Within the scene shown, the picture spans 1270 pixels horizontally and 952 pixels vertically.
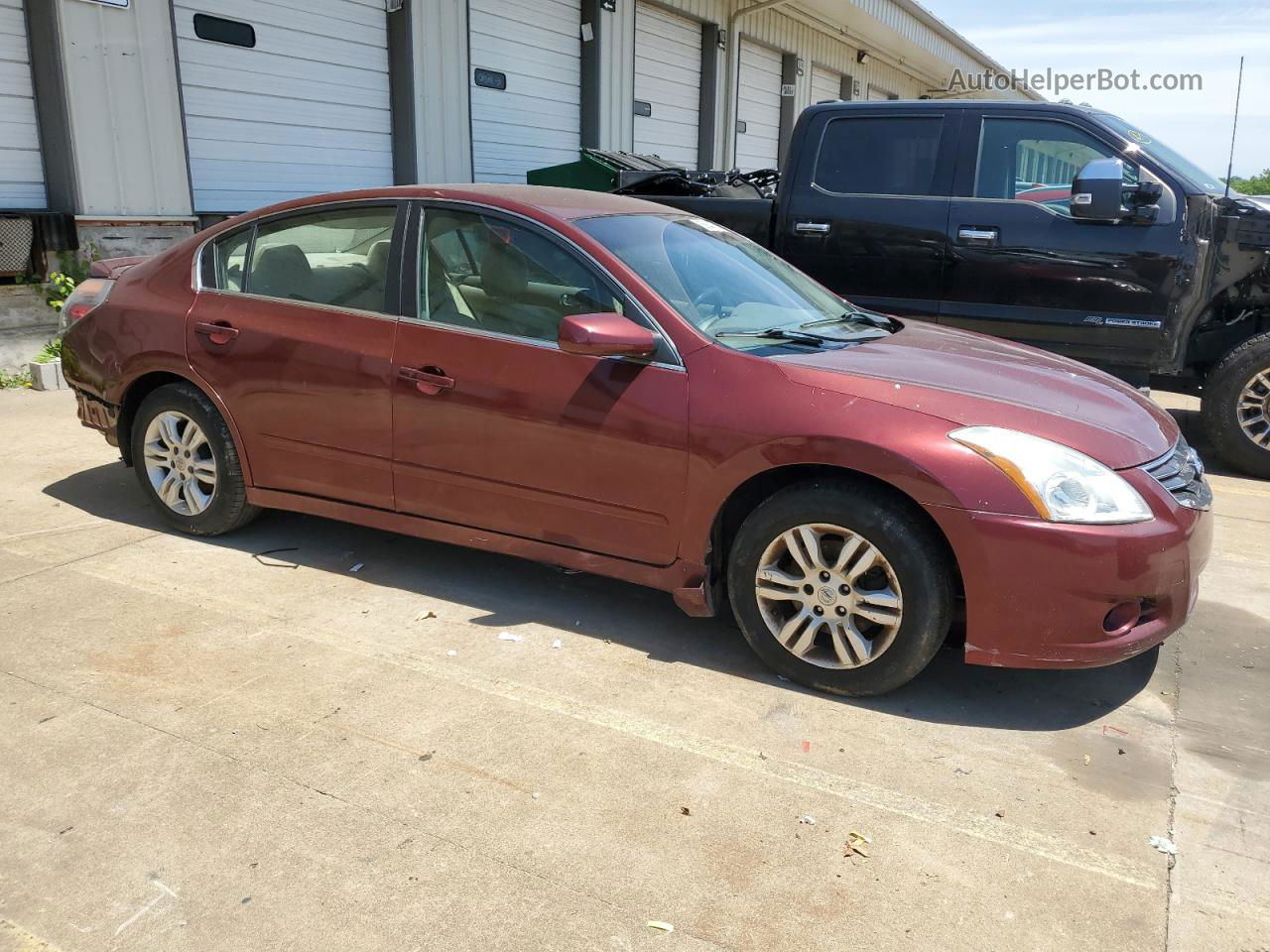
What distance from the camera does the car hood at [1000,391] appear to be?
322 centimetres

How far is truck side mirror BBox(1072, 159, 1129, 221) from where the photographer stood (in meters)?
5.90

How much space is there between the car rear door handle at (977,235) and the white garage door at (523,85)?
6891mm

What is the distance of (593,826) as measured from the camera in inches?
106

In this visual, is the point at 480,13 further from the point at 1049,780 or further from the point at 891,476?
the point at 1049,780

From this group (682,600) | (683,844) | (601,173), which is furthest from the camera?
(601,173)

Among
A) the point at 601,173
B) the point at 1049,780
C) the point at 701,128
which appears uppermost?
the point at 701,128

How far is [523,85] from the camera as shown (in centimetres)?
1238

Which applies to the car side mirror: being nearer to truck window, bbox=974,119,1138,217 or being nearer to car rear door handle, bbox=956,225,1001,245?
car rear door handle, bbox=956,225,1001,245

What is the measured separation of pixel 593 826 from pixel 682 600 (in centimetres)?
106

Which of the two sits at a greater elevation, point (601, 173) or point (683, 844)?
point (601, 173)

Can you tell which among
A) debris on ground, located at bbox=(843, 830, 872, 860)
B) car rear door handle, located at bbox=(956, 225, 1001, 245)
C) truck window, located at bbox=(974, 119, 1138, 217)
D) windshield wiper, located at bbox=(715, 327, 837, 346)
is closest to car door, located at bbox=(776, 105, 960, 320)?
car rear door handle, located at bbox=(956, 225, 1001, 245)

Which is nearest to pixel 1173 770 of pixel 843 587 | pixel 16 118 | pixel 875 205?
pixel 843 587

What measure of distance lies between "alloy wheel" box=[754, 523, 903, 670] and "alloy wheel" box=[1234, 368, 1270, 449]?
4285mm

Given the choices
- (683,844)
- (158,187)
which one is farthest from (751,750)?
(158,187)
